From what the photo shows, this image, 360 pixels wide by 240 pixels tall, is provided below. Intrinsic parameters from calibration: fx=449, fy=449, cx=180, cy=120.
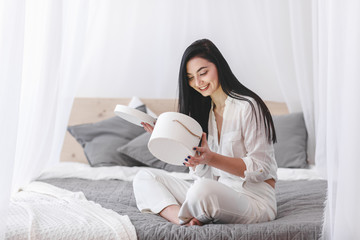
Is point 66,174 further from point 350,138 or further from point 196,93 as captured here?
point 350,138

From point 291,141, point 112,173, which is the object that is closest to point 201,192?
point 112,173

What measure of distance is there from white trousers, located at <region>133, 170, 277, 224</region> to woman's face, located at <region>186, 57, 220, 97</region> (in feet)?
1.26

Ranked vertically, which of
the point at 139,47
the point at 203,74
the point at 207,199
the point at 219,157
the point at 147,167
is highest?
the point at 203,74

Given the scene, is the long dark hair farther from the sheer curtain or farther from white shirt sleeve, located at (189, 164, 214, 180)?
the sheer curtain

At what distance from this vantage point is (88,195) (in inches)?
80.0

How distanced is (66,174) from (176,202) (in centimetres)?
107

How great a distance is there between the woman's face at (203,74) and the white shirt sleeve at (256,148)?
0.16 m

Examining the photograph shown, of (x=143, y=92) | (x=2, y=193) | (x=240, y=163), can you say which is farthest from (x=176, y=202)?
(x=143, y=92)

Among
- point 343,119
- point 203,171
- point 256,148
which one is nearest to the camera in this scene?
point 343,119

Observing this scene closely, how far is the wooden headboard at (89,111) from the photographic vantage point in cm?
326

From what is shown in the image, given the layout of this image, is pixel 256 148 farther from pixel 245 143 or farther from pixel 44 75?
pixel 44 75

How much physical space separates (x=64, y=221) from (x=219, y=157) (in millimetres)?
570

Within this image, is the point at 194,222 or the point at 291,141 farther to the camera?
the point at 291,141

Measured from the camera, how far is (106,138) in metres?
2.96
